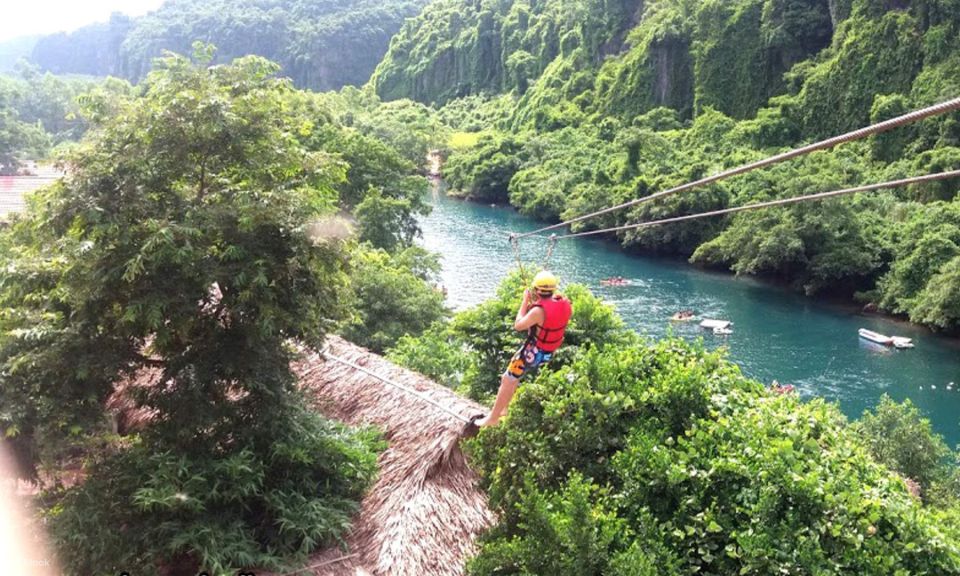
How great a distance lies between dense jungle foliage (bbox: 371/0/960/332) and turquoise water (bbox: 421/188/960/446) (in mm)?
1678

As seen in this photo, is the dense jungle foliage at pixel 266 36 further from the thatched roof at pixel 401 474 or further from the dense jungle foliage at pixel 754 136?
the thatched roof at pixel 401 474

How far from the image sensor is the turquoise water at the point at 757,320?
24.9 m

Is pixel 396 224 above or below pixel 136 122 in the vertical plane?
below

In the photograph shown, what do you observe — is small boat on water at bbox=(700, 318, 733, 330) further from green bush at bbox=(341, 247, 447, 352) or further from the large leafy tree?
the large leafy tree

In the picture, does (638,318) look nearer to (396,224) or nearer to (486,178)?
(396,224)

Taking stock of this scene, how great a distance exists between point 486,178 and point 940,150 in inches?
Result: 1156

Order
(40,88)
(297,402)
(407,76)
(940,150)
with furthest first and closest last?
(407,76)
(40,88)
(940,150)
(297,402)

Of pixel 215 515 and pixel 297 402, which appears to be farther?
pixel 297 402

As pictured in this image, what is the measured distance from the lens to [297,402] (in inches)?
245

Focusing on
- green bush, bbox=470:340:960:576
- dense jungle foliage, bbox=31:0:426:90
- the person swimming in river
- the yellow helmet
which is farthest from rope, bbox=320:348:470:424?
dense jungle foliage, bbox=31:0:426:90

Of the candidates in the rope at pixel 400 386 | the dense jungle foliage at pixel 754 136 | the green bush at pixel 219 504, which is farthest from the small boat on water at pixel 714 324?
the green bush at pixel 219 504

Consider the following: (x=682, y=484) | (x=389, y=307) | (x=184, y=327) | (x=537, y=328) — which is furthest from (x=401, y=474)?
(x=389, y=307)

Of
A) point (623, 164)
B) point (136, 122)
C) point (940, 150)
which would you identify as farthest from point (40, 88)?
point (136, 122)

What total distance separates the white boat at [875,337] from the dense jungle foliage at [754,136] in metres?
2.20
